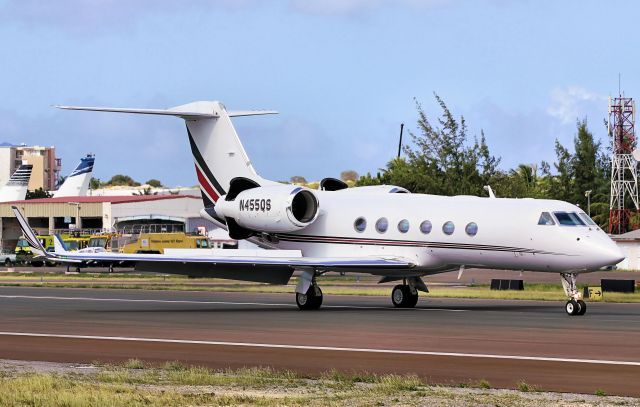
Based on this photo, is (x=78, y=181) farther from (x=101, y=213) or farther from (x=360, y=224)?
(x=360, y=224)

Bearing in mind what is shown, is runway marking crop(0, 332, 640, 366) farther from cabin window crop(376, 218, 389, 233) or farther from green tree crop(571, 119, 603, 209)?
green tree crop(571, 119, 603, 209)

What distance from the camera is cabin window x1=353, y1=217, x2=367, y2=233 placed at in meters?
30.8

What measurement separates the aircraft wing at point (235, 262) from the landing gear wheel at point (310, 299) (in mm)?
624

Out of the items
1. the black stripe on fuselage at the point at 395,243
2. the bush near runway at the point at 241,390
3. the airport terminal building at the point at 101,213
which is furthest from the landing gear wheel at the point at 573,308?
the airport terminal building at the point at 101,213

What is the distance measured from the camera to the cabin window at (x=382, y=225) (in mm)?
30281

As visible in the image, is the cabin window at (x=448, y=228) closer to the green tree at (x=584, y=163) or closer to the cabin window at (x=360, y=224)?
the cabin window at (x=360, y=224)

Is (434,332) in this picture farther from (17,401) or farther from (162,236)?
(162,236)

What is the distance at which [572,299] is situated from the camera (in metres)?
26.9

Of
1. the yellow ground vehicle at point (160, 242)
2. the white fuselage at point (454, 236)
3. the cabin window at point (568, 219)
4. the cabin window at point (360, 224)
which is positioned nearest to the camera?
the white fuselage at point (454, 236)

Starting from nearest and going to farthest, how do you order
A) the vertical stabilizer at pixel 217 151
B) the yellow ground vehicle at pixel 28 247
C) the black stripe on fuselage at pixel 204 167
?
1. the vertical stabilizer at pixel 217 151
2. the black stripe on fuselage at pixel 204 167
3. the yellow ground vehicle at pixel 28 247

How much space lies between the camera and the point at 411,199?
100 feet

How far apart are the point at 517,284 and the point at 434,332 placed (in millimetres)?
22279

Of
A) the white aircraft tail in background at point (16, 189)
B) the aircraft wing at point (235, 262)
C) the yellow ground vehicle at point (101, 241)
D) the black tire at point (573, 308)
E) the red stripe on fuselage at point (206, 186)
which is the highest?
the white aircraft tail in background at point (16, 189)

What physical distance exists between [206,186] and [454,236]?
9.29 m
